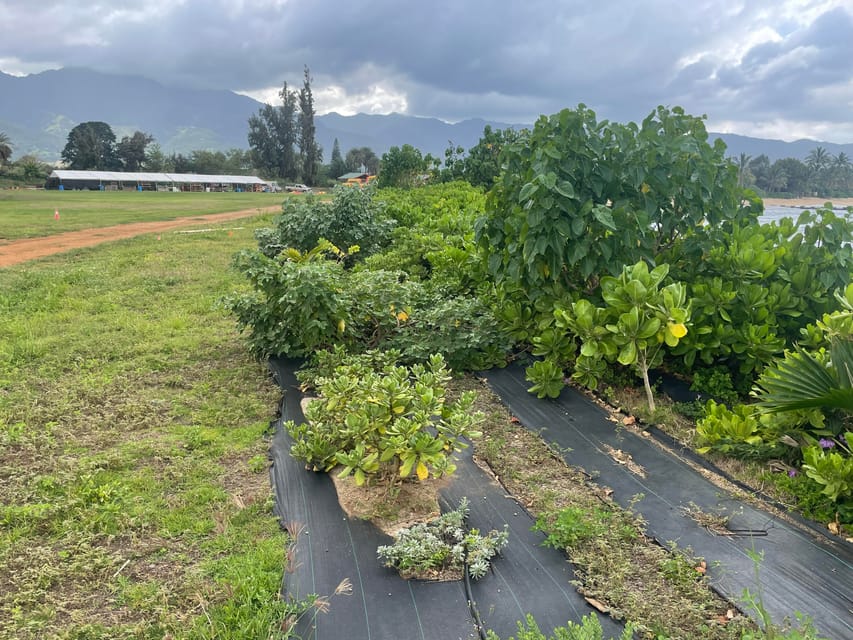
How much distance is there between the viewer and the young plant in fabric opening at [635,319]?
318cm


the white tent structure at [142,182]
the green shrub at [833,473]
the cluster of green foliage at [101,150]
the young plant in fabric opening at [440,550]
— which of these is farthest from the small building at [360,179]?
the cluster of green foliage at [101,150]

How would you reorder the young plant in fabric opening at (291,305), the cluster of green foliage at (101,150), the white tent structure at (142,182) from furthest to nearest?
the cluster of green foliage at (101,150) → the white tent structure at (142,182) → the young plant in fabric opening at (291,305)

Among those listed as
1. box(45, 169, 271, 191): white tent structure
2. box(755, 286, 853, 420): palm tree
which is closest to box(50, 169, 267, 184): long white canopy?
box(45, 169, 271, 191): white tent structure

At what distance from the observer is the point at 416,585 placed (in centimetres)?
223

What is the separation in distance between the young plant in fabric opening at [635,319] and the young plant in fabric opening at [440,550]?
1465 mm

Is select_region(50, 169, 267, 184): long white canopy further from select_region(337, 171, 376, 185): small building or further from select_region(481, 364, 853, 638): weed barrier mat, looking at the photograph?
select_region(481, 364, 853, 638): weed barrier mat

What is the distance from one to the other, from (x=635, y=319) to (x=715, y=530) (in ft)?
3.98

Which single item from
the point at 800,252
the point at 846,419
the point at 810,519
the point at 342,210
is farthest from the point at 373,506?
the point at 342,210

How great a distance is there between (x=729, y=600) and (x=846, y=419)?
1412mm

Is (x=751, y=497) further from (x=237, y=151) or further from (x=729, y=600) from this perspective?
(x=237, y=151)

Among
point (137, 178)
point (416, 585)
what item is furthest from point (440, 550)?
point (137, 178)

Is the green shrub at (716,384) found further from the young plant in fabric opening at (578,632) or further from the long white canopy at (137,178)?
the long white canopy at (137,178)

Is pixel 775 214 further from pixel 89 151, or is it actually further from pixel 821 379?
pixel 89 151

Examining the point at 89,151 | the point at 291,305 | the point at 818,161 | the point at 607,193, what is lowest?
the point at 291,305
